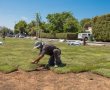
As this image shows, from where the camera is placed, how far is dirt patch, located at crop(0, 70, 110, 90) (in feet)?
34.5

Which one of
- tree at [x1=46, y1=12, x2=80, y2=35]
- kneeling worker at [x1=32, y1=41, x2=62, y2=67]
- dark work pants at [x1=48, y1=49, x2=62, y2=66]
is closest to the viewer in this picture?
kneeling worker at [x1=32, y1=41, x2=62, y2=67]

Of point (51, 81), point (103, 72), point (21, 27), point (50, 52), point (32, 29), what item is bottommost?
point (51, 81)

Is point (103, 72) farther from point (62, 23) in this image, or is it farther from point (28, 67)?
point (62, 23)

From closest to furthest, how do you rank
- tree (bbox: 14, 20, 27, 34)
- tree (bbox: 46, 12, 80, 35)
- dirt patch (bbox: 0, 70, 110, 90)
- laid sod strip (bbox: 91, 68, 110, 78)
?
1. dirt patch (bbox: 0, 70, 110, 90)
2. laid sod strip (bbox: 91, 68, 110, 78)
3. tree (bbox: 46, 12, 80, 35)
4. tree (bbox: 14, 20, 27, 34)

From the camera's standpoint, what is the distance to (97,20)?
61.1m

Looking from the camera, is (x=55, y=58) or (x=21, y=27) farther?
(x=21, y=27)

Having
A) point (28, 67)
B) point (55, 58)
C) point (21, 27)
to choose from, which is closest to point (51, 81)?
point (55, 58)

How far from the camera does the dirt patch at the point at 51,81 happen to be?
34.5 feet

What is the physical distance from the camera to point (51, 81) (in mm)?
11289

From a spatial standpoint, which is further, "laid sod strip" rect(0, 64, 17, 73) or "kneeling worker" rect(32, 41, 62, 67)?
"laid sod strip" rect(0, 64, 17, 73)

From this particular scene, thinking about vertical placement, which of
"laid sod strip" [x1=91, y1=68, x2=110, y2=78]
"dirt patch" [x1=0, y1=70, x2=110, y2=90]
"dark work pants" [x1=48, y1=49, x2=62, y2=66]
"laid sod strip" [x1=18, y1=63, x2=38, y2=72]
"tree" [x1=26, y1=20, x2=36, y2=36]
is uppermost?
"tree" [x1=26, y1=20, x2=36, y2=36]

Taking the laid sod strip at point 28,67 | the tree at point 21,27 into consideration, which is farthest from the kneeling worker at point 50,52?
the tree at point 21,27

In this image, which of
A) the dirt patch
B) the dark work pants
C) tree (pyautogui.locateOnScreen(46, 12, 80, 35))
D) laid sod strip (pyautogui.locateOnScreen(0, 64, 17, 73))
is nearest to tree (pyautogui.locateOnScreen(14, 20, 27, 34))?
tree (pyautogui.locateOnScreen(46, 12, 80, 35))

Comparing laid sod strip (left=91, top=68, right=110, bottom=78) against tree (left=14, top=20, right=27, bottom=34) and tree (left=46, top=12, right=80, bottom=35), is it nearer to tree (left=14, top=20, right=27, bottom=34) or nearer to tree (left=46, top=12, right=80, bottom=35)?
tree (left=46, top=12, right=80, bottom=35)
